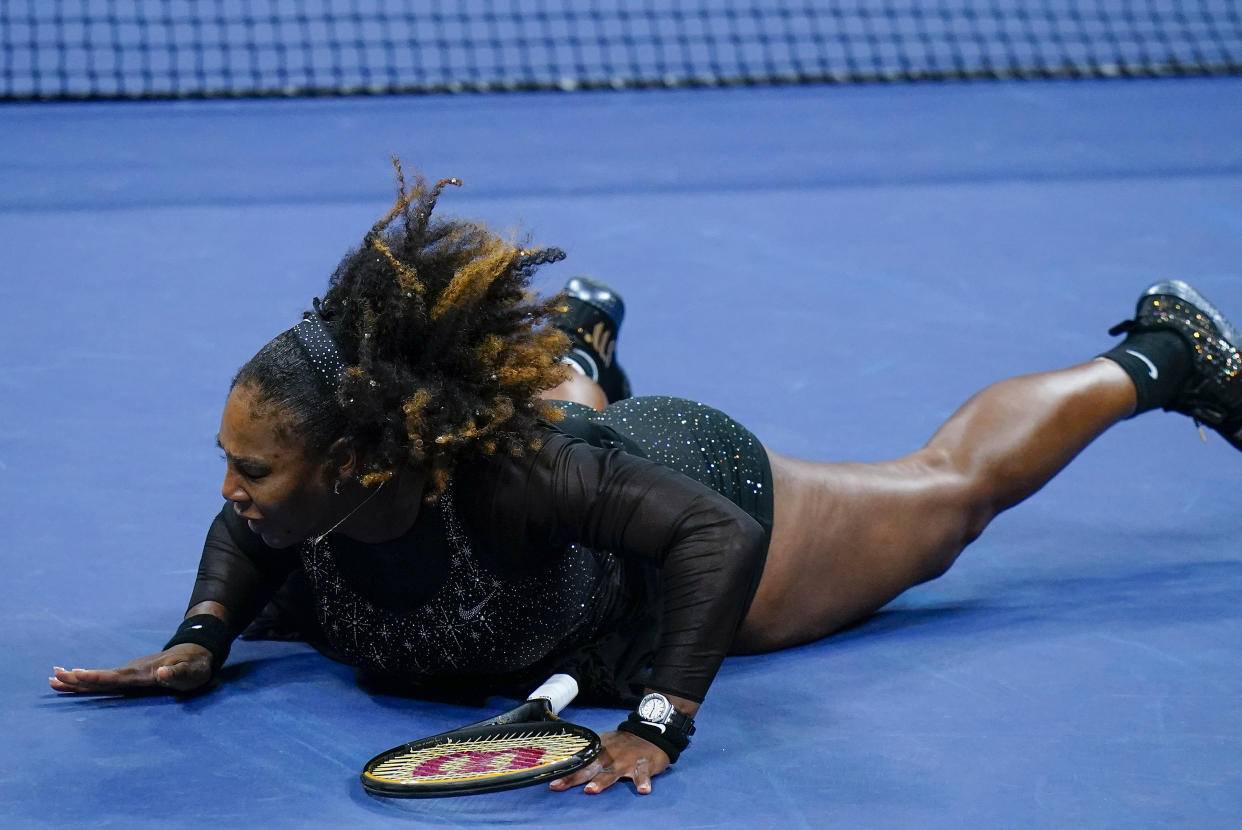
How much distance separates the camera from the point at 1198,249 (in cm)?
547

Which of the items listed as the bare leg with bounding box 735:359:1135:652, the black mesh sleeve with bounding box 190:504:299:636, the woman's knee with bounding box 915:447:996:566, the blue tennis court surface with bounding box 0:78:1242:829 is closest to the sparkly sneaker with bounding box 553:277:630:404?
the blue tennis court surface with bounding box 0:78:1242:829

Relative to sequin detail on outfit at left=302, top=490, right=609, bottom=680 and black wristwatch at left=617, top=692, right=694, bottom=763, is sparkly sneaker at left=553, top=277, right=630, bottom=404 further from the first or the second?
black wristwatch at left=617, top=692, right=694, bottom=763

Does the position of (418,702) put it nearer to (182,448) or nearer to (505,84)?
(182,448)

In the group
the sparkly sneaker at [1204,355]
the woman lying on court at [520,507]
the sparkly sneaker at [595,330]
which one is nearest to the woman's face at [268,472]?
the woman lying on court at [520,507]

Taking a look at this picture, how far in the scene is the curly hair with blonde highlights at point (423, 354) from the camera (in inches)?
97.2

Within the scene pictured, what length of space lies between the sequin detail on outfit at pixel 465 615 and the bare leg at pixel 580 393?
0.67m

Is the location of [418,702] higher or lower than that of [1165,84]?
lower

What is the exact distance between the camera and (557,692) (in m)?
2.68

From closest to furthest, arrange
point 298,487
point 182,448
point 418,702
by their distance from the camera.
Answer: point 298,487, point 418,702, point 182,448

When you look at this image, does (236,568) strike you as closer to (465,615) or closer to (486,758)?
(465,615)

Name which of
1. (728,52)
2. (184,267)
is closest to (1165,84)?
(728,52)

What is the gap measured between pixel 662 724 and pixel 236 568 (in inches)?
32.8

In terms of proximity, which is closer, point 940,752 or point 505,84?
point 940,752

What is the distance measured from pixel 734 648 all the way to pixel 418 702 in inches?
22.5
